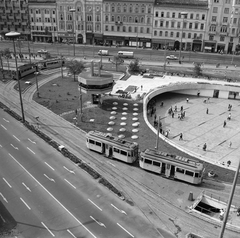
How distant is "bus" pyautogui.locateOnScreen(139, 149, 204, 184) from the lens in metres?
40.9

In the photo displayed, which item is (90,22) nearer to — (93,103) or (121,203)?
(93,103)

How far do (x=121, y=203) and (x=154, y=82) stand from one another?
59.6 metres

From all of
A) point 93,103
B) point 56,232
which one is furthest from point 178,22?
point 56,232

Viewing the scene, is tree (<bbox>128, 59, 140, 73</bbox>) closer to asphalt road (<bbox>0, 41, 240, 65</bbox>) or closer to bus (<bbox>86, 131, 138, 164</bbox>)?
asphalt road (<bbox>0, 41, 240, 65</bbox>)

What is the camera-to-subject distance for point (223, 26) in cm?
13812

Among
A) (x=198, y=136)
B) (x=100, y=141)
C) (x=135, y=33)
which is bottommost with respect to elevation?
(x=198, y=136)

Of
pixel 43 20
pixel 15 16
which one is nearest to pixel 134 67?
pixel 43 20

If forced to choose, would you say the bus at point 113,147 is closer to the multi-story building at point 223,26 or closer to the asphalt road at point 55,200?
the asphalt road at point 55,200

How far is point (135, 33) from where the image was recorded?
150625 mm

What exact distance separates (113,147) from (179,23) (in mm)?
114415

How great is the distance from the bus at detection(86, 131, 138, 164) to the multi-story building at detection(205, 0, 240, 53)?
113196 millimetres

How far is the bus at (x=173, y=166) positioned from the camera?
40.9 metres

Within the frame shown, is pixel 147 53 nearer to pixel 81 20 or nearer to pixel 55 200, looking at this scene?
pixel 81 20

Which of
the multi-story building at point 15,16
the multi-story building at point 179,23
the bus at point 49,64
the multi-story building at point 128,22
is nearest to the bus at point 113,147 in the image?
the bus at point 49,64
